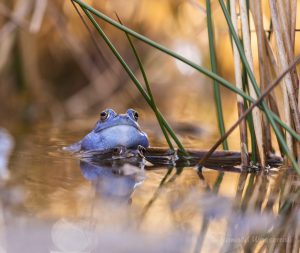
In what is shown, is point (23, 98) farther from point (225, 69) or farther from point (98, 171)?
point (98, 171)

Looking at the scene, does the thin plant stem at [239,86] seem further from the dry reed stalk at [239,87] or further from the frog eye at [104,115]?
the frog eye at [104,115]

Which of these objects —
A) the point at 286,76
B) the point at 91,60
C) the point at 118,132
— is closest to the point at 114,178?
the point at 118,132

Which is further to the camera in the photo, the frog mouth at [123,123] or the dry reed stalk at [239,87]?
the frog mouth at [123,123]

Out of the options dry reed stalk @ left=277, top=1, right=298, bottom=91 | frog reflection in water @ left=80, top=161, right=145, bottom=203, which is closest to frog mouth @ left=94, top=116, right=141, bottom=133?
frog reflection in water @ left=80, top=161, right=145, bottom=203

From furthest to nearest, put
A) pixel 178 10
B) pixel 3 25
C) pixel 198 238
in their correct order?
pixel 178 10 → pixel 3 25 → pixel 198 238

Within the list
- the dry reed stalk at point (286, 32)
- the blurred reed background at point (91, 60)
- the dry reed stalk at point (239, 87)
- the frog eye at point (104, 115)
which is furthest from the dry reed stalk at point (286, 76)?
the blurred reed background at point (91, 60)

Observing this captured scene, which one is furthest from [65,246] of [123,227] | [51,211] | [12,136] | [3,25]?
[3,25]

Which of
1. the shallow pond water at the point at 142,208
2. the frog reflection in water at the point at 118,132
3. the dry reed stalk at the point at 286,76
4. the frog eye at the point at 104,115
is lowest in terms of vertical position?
the shallow pond water at the point at 142,208
